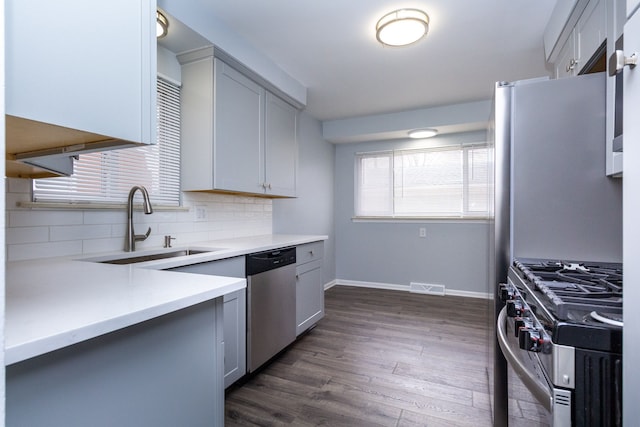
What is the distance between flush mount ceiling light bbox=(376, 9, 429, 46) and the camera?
6.46 feet

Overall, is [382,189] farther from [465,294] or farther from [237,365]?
[237,365]

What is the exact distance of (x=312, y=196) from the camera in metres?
4.11

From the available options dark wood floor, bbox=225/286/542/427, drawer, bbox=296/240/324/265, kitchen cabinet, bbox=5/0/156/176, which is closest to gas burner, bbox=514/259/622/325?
dark wood floor, bbox=225/286/542/427

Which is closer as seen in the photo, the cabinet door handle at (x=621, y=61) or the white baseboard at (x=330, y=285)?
the cabinet door handle at (x=621, y=61)

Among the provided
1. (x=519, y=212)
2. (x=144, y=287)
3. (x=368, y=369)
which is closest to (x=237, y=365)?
(x=368, y=369)

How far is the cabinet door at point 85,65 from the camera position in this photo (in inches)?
21.0

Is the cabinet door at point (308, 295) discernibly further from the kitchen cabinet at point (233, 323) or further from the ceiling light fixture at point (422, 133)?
the ceiling light fixture at point (422, 133)

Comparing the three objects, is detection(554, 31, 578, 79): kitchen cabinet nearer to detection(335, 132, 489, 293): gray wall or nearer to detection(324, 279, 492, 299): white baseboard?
detection(335, 132, 489, 293): gray wall

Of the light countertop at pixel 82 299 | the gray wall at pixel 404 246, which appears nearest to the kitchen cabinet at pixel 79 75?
the light countertop at pixel 82 299

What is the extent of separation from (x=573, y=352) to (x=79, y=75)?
44.3 inches

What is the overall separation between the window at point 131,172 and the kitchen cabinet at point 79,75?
79cm

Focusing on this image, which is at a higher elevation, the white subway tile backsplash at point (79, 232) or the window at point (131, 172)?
the window at point (131, 172)

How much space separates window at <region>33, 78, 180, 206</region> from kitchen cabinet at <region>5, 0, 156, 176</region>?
0.79 meters

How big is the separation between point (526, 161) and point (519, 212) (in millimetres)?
232
